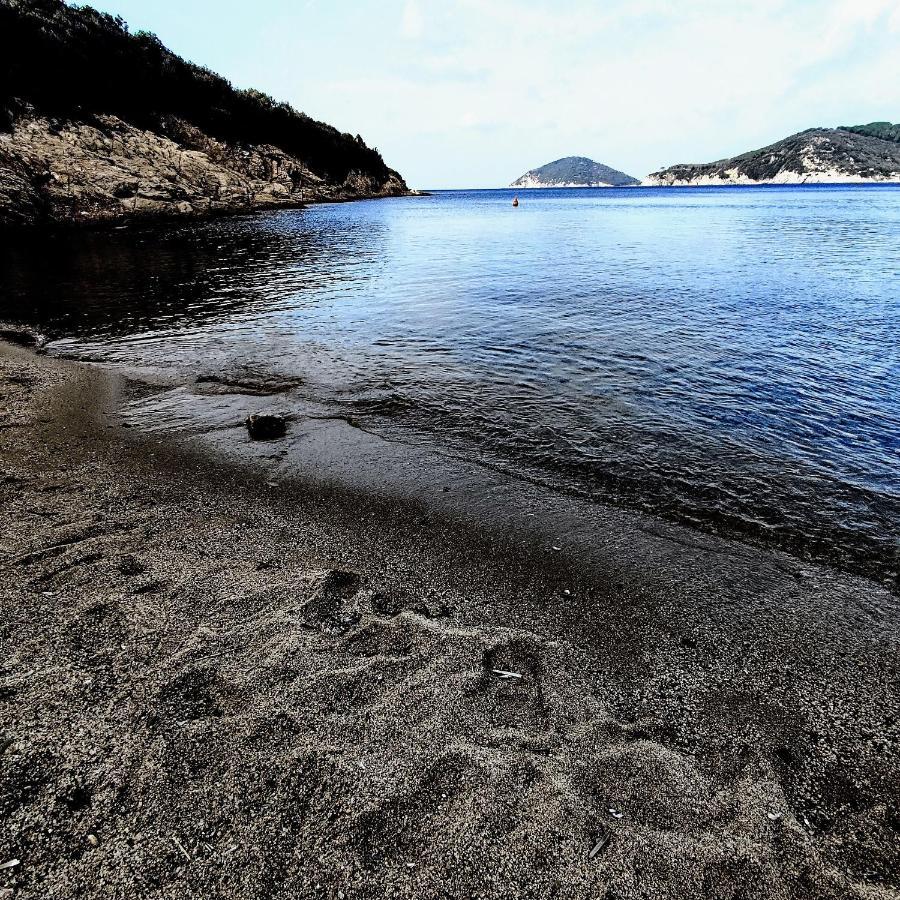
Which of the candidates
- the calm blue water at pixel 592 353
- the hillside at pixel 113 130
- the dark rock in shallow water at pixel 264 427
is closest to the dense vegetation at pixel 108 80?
the hillside at pixel 113 130

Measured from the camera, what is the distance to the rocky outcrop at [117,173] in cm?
3884

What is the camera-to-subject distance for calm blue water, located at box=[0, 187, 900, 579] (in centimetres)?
693

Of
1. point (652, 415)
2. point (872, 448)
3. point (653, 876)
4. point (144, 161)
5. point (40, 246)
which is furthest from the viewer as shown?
point (144, 161)

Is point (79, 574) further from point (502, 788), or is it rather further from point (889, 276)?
point (889, 276)

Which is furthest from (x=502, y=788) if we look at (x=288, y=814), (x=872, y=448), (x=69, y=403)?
(x=69, y=403)

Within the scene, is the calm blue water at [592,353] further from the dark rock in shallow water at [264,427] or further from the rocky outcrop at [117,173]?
the rocky outcrop at [117,173]

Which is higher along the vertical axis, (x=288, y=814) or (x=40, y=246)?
(x=40, y=246)

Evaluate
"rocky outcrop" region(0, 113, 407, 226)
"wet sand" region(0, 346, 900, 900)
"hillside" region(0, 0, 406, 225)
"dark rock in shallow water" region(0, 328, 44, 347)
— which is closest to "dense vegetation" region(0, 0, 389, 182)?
"hillside" region(0, 0, 406, 225)

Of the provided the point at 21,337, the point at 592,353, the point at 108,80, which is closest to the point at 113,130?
the point at 108,80

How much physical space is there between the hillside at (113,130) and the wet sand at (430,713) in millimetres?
48767

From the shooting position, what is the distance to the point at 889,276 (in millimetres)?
21484

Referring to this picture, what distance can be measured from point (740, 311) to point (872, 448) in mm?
10544

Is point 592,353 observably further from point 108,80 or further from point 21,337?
point 108,80

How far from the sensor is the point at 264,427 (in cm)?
809
